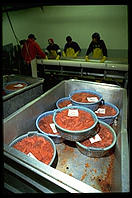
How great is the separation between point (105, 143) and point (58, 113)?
594mm

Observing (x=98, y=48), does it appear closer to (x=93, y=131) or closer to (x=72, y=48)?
(x=72, y=48)

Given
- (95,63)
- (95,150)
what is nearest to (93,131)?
(95,150)

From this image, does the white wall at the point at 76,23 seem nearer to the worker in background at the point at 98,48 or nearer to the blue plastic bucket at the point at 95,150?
the worker in background at the point at 98,48

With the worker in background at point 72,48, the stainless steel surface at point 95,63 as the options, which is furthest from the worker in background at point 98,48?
the stainless steel surface at point 95,63

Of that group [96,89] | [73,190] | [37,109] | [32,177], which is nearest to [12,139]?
[37,109]

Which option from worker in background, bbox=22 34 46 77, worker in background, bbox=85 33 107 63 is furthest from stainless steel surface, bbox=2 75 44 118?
worker in background, bbox=85 33 107 63

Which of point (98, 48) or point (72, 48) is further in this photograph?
point (72, 48)

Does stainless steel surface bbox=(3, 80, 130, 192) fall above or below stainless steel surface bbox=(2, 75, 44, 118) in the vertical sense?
below

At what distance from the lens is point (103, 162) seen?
144cm

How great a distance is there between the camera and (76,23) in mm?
5734

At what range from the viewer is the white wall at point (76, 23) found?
5.19m

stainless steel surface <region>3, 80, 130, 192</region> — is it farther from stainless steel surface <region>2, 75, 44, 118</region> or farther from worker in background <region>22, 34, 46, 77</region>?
worker in background <region>22, 34, 46, 77</region>

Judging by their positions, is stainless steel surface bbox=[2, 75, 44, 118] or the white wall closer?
stainless steel surface bbox=[2, 75, 44, 118]

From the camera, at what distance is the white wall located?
519 centimetres
